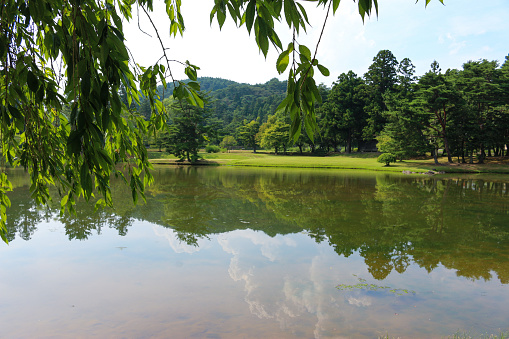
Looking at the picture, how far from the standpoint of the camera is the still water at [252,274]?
404cm

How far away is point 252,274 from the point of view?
560 cm

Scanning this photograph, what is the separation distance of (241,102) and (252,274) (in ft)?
365

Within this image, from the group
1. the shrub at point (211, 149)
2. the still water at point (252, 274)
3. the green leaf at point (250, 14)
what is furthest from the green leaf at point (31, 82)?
the shrub at point (211, 149)

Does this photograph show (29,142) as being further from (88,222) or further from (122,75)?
(88,222)

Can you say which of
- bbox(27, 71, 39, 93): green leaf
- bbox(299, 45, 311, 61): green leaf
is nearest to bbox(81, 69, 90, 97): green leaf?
bbox(27, 71, 39, 93): green leaf

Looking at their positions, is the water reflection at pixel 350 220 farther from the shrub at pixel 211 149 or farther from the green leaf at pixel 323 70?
the shrub at pixel 211 149

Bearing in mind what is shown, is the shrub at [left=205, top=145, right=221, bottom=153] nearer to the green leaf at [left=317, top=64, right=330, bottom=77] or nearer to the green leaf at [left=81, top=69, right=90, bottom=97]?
the green leaf at [left=81, top=69, right=90, bottom=97]

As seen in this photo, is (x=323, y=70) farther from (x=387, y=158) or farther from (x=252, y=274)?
(x=387, y=158)

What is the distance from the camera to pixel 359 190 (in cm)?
1620

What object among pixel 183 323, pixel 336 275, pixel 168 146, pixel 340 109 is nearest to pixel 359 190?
pixel 336 275

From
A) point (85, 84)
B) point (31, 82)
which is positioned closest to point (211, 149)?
point (31, 82)

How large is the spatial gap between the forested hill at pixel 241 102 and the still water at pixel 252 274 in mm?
52266

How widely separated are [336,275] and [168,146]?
112 ft

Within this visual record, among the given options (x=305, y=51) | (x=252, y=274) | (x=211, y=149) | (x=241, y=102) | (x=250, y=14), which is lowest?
(x=252, y=274)
